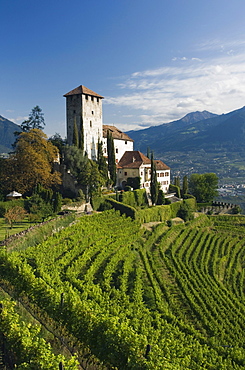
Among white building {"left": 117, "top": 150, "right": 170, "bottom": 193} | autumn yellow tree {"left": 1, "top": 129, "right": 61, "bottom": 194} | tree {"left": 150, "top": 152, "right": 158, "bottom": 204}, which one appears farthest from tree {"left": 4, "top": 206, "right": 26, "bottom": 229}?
white building {"left": 117, "top": 150, "right": 170, "bottom": 193}

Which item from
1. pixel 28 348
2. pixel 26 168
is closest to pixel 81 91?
pixel 26 168

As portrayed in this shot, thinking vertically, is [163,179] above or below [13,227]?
above

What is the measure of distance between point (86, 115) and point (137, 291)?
1533 inches

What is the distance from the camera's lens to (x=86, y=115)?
53219 mm

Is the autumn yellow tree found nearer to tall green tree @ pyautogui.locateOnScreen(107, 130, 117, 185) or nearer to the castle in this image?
the castle

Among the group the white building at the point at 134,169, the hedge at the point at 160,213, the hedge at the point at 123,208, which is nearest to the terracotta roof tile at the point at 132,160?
the white building at the point at 134,169

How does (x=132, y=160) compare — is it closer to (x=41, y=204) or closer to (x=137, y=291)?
(x=41, y=204)

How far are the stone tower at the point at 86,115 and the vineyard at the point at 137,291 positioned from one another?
19.1 meters

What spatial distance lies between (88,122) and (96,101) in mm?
4881

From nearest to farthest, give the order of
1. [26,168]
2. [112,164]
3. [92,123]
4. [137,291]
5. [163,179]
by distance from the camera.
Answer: [137,291] → [26,168] → [112,164] → [92,123] → [163,179]

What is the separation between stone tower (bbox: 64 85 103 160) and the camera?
52.8m

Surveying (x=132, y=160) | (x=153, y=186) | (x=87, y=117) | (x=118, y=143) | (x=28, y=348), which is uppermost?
(x=87, y=117)

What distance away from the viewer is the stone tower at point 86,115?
52812 mm

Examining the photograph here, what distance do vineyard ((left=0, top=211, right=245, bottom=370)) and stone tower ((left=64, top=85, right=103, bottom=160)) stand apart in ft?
62.5
